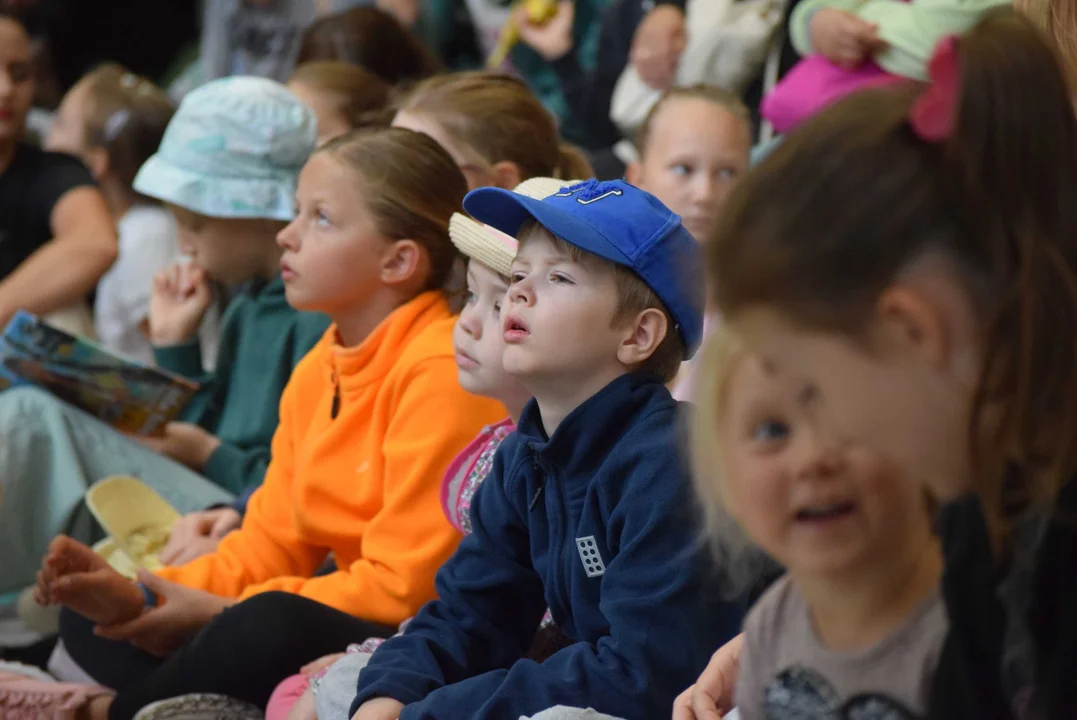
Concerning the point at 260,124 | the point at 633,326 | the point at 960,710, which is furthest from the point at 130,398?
the point at 960,710

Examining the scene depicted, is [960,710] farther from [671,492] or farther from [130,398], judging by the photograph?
[130,398]

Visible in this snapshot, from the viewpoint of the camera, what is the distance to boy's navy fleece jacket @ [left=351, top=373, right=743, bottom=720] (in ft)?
4.14

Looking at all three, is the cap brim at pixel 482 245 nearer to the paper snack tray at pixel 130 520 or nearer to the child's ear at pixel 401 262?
the child's ear at pixel 401 262

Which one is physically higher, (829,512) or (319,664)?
(829,512)

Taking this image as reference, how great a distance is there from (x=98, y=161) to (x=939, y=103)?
3142 mm

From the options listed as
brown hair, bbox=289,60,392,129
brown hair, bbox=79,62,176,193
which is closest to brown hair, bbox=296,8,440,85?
brown hair, bbox=289,60,392,129

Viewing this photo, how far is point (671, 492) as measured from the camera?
1285 mm

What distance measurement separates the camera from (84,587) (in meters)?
1.78

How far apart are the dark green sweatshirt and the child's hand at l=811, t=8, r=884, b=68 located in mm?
1091

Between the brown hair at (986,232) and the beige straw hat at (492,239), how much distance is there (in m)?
0.74

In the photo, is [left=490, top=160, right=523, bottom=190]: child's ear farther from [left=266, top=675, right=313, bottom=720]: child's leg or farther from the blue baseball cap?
[left=266, top=675, right=313, bottom=720]: child's leg

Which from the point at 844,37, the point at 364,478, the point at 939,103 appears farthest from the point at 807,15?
the point at 939,103

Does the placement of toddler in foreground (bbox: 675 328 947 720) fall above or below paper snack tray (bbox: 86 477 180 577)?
above

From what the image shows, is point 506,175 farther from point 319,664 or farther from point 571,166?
point 319,664
